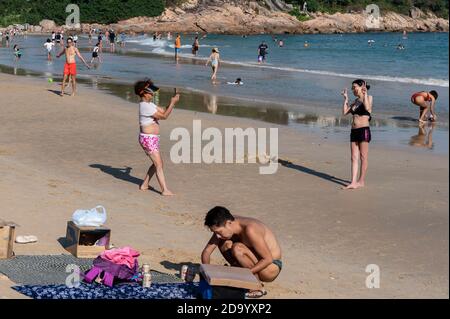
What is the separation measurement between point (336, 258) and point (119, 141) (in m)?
7.94

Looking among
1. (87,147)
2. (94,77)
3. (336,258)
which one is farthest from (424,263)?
(94,77)

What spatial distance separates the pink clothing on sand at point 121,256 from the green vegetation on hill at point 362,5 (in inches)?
4453

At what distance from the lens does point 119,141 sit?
1598 cm

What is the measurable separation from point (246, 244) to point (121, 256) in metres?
1.18

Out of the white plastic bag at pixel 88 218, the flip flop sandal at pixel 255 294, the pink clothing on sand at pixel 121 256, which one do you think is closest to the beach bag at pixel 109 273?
the pink clothing on sand at pixel 121 256

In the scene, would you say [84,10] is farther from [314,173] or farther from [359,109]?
[359,109]

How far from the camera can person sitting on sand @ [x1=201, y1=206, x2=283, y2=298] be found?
7.09 meters

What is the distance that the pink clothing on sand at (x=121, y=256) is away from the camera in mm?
7684

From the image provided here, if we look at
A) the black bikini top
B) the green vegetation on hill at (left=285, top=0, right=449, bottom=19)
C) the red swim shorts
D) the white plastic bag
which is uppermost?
the green vegetation on hill at (left=285, top=0, right=449, bottom=19)

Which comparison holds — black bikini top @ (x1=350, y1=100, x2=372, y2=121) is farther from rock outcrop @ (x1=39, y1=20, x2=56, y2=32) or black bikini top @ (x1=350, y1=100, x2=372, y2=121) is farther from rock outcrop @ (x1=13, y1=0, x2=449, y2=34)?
rock outcrop @ (x1=39, y1=20, x2=56, y2=32)

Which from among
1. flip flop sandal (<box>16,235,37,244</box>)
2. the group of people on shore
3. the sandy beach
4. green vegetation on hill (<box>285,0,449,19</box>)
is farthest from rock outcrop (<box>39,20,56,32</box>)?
flip flop sandal (<box>16,235,37,244</box>)

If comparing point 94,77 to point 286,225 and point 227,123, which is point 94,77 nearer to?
point 227,123

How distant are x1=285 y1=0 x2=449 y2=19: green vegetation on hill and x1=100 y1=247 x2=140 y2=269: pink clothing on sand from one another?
371ft

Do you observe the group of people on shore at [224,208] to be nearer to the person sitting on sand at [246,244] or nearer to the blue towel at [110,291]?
the person sitting on sand at [246,244]
